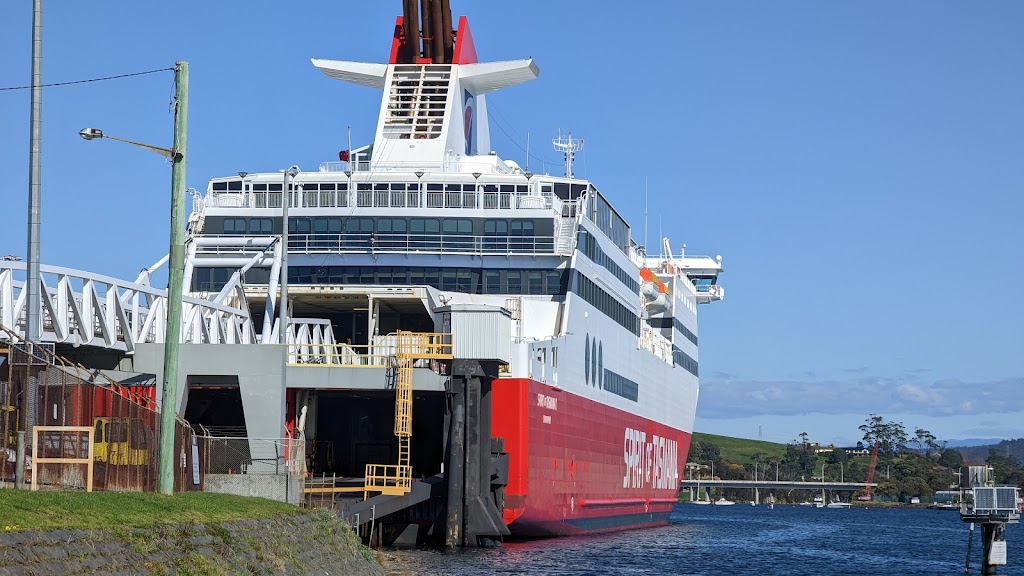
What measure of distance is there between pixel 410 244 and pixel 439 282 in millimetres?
1571

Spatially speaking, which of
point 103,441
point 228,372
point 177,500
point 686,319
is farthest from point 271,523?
point 686,319

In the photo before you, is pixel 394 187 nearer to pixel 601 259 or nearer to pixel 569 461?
pixel 601 259

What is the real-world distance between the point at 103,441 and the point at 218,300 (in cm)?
1340

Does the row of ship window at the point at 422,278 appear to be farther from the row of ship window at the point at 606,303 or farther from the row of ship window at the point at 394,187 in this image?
the row of ship window at the point at 394,187

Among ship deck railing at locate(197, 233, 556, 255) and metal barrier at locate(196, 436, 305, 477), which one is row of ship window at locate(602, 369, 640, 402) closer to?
ship deck railing at locate(197, 233, 556, 255)

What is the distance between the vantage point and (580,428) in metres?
47.2

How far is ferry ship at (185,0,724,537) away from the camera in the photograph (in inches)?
1586

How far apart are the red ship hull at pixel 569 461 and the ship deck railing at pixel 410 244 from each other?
16.8ft

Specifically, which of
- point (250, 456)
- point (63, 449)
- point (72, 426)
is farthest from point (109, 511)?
point (250, 456)

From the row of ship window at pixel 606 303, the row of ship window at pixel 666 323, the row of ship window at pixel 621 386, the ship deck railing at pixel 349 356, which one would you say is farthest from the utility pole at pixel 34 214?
the row of ship window at pixel 666 323

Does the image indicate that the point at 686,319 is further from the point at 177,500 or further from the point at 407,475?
the point at 177,500

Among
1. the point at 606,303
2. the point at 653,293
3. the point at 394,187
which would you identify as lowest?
the point at 606,303

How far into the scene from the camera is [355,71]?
58094mm

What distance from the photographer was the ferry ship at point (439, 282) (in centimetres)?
4028
